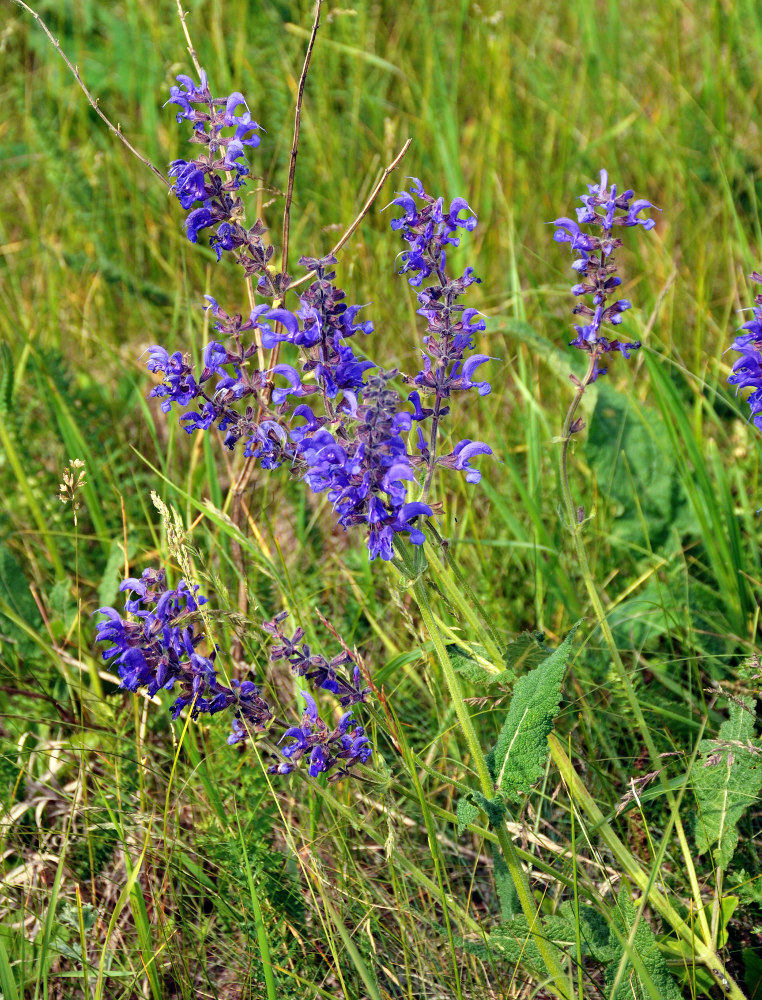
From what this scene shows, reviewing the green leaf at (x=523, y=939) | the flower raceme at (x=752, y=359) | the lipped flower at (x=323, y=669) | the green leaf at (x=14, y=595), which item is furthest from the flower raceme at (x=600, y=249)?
the green leaf at (x=14, y=595)

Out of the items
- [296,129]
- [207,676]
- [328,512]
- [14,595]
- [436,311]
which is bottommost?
[14,595]

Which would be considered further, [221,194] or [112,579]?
[112,579]

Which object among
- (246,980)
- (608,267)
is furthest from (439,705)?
(608,267)

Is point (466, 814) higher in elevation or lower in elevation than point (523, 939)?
higher

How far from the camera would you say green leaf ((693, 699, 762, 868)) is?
1.70 m

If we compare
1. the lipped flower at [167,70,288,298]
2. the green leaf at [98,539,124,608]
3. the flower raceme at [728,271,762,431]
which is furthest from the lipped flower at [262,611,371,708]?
the green leaf at [98,539,124,608]

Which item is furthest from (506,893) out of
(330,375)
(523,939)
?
(330,375)

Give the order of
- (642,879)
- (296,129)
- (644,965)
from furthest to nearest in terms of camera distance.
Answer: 1. (296,129)
2. (642,879)
3. (644,965)

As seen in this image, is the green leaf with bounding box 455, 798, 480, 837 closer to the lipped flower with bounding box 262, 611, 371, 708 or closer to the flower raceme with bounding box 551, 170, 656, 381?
the lipped flower with bounding box 262, 611, 371, 708

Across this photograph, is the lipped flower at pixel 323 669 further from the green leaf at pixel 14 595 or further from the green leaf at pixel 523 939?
the green leaf at pixel 14 595

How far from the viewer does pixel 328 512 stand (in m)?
2.93

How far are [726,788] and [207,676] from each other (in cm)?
100

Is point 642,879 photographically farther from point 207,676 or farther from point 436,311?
Answer: point 436,311

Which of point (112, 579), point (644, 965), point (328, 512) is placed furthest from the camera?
point (328, 512)
